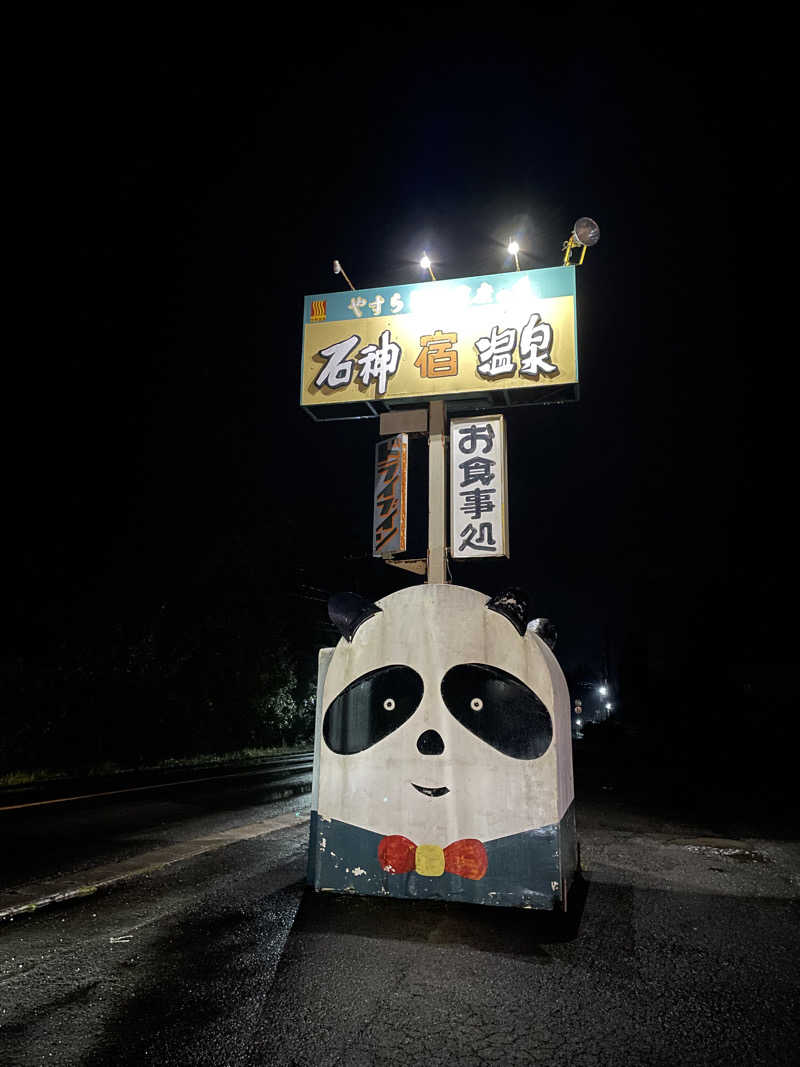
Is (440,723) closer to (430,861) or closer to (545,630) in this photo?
(430,861)

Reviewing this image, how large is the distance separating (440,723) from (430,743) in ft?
0.60

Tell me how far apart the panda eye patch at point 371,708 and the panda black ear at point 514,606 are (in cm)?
91

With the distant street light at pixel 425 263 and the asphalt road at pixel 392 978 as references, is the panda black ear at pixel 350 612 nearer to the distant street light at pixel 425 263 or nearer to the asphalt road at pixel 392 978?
the asphalt road at pixel 392 978

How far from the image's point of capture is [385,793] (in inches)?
198

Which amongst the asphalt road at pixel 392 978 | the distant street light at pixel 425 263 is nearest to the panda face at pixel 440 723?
the asphalt road at pixel 392 978

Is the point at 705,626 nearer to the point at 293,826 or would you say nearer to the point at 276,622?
the point at 276,622

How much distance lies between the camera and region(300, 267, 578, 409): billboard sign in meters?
7.20

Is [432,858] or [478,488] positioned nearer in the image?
[432,858]

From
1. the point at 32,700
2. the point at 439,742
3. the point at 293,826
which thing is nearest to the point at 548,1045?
the point at 439,742

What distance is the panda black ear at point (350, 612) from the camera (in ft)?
18.1

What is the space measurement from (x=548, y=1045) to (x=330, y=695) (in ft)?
9.85

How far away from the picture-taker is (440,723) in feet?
16.6

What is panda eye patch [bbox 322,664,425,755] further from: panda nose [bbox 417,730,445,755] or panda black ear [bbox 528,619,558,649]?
panda black ear [bbox 528,619,558,649]

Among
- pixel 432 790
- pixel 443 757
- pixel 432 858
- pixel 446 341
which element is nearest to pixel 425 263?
pixel 446 341
